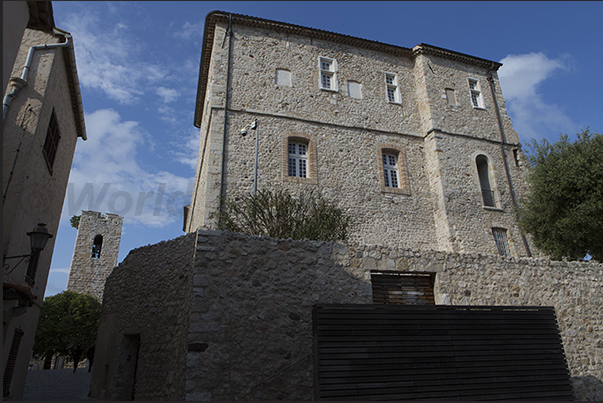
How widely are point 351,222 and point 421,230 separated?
2710 mm

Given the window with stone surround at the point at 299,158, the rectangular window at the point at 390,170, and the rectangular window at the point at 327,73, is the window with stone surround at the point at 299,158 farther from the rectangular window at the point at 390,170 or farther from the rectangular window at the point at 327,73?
the rectangular window at the point at 390,170

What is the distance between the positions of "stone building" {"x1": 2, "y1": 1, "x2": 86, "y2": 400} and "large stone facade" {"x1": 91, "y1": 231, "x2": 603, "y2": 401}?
1835mm

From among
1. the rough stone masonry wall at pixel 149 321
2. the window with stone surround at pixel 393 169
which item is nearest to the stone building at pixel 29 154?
the rough stone masonry wall at pixel 149 321

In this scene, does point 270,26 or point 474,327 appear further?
point 270,26

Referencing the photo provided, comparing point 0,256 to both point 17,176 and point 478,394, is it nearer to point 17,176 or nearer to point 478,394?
point 17,176

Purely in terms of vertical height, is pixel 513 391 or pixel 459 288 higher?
pixel 459 288

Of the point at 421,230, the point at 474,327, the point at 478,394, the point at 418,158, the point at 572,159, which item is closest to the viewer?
the point at 478,394

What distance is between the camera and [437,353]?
6.23m

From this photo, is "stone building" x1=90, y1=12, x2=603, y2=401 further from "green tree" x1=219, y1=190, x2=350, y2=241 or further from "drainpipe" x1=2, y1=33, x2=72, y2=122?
"drainpipe" x1=2, y1=33, x2=72, y2=122

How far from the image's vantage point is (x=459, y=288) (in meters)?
7.89

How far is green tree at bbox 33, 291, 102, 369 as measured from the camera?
25.6 meters

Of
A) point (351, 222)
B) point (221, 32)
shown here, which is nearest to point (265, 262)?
point (351, 222)

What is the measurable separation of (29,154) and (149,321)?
4.04 m

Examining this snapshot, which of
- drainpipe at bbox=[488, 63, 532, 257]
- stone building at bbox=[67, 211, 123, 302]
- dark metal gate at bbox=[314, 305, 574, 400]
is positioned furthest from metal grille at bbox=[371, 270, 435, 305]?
stone building at bbox=[67, 211, 123, 302]
